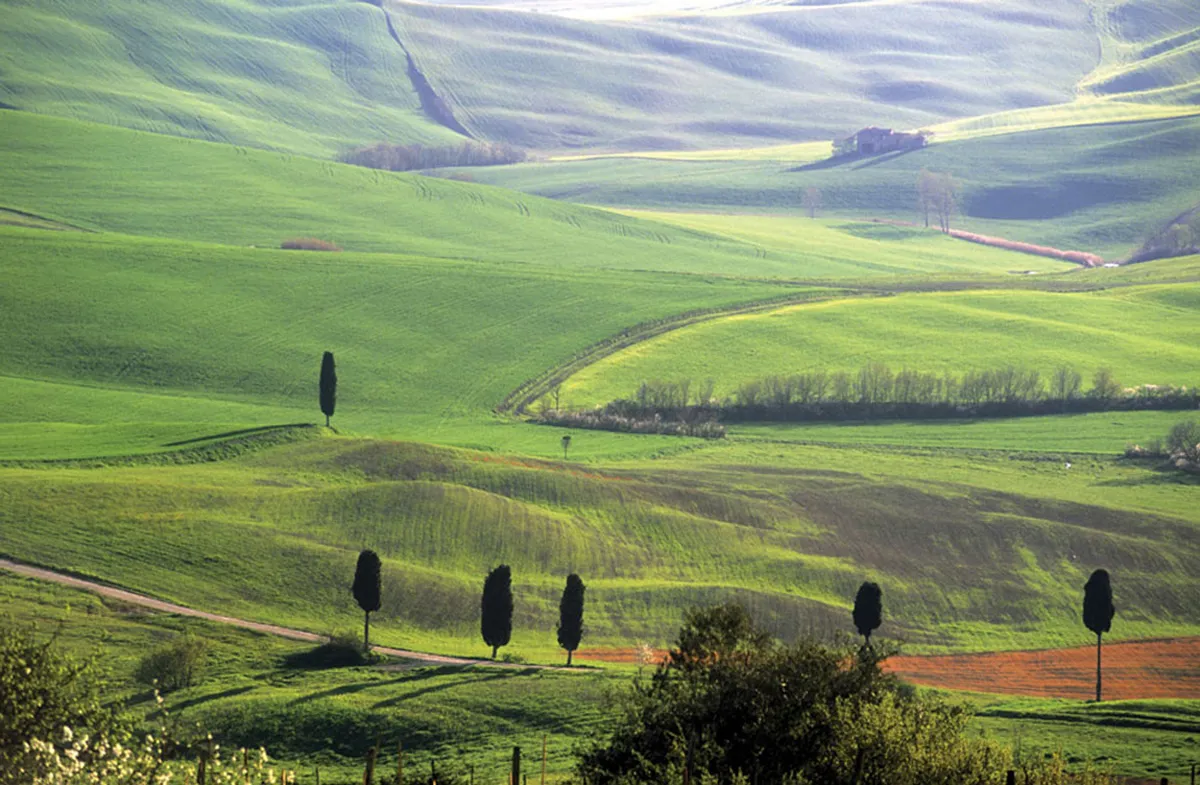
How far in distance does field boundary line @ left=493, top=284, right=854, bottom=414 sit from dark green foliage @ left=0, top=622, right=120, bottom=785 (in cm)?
6580

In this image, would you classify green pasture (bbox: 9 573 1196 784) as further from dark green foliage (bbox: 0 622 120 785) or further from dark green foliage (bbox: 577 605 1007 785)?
dark green foliage (bbox: 577 605 1007 785)

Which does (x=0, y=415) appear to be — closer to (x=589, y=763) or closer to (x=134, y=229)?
(x=134, y=229)

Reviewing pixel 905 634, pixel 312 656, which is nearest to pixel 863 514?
pixel 905 634

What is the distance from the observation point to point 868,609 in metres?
62.9

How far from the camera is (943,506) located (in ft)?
271

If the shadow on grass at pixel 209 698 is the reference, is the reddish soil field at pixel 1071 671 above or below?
above

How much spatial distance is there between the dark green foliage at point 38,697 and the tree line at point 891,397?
215 ft

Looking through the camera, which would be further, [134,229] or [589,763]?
[134,229]

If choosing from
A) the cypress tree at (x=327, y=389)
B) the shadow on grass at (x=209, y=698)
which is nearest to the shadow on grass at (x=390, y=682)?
the shadow on grass at (x=209, y=698)

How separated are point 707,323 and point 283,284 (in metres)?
34.3

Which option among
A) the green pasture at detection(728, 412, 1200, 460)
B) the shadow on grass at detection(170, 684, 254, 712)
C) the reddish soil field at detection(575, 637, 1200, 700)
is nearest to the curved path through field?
the reddish soil field at detection(575, 637, 1200, 700)

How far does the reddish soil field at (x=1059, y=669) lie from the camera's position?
61.2 m

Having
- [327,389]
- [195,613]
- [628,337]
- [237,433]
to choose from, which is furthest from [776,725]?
[628,337]

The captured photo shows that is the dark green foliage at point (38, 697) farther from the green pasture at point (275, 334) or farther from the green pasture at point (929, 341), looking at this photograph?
the green pasture at point (929, 341)
